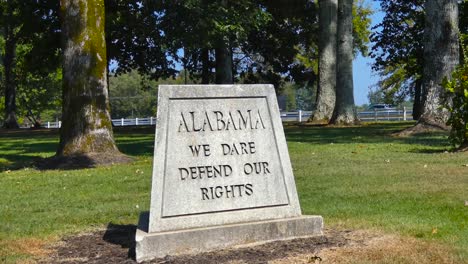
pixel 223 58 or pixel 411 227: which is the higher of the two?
pixel 223 58

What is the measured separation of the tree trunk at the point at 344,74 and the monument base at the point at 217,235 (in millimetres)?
22454

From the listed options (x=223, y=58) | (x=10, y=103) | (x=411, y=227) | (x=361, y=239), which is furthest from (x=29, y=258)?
(x=10, y=103)

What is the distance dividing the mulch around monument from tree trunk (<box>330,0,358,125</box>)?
2238 cm

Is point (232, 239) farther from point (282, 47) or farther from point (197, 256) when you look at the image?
point (282, 47)

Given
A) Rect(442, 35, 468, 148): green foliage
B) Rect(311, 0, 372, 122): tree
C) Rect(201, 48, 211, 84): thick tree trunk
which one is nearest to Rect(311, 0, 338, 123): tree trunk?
Rect(311, 0, 372, 122): tree

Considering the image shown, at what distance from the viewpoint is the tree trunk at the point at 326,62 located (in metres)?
32.1

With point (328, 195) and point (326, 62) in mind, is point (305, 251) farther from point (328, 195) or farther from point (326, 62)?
point (326, 62)

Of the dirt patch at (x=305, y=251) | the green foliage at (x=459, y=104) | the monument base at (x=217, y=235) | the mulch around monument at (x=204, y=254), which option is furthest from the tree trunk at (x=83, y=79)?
the monument base at (x=217, y=235)

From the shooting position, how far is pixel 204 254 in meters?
5.88

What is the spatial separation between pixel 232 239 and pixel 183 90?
1339mm

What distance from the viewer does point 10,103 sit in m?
45.2

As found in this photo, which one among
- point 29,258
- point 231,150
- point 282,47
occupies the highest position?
point 282,47

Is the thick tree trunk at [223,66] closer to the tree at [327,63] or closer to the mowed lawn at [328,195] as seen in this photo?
the tree at [327,63]

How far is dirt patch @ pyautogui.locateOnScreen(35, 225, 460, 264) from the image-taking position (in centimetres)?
560
